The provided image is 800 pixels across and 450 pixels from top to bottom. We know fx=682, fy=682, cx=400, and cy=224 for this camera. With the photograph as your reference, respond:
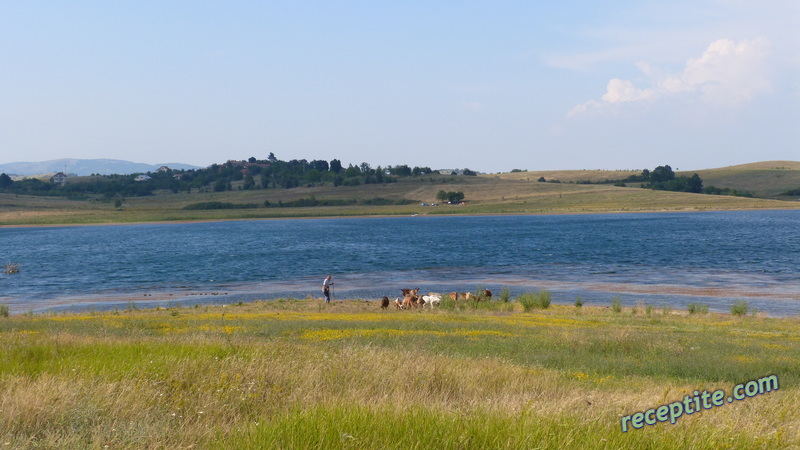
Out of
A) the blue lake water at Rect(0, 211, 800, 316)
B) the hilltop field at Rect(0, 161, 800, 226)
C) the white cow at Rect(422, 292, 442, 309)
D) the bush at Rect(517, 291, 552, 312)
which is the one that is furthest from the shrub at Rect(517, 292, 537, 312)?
the hilltop field at Rect(0, 161, 800, 226)

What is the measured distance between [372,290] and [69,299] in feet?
63.5

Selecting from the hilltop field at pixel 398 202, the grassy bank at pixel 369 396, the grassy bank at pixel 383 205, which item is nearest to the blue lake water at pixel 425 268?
the grassy bank at pixel 369 396

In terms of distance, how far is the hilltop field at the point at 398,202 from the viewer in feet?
511

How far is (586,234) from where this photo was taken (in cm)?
9738

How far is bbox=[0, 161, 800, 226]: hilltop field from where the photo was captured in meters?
156

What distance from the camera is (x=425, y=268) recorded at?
2339 inches

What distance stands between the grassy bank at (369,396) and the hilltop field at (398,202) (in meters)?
145

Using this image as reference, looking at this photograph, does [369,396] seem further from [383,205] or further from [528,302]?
[383,205]

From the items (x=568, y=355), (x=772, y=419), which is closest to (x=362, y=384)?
(x=772, y=419)

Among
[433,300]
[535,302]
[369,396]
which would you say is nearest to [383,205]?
[535,302]

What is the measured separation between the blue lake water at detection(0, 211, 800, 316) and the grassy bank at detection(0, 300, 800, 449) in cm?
2504

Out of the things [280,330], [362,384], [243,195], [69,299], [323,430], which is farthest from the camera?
[243,195]

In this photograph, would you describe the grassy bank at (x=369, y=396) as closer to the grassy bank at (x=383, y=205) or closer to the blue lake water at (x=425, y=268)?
the blue lake water at (x=425, y=268)

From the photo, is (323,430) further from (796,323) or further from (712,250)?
(712,250)
